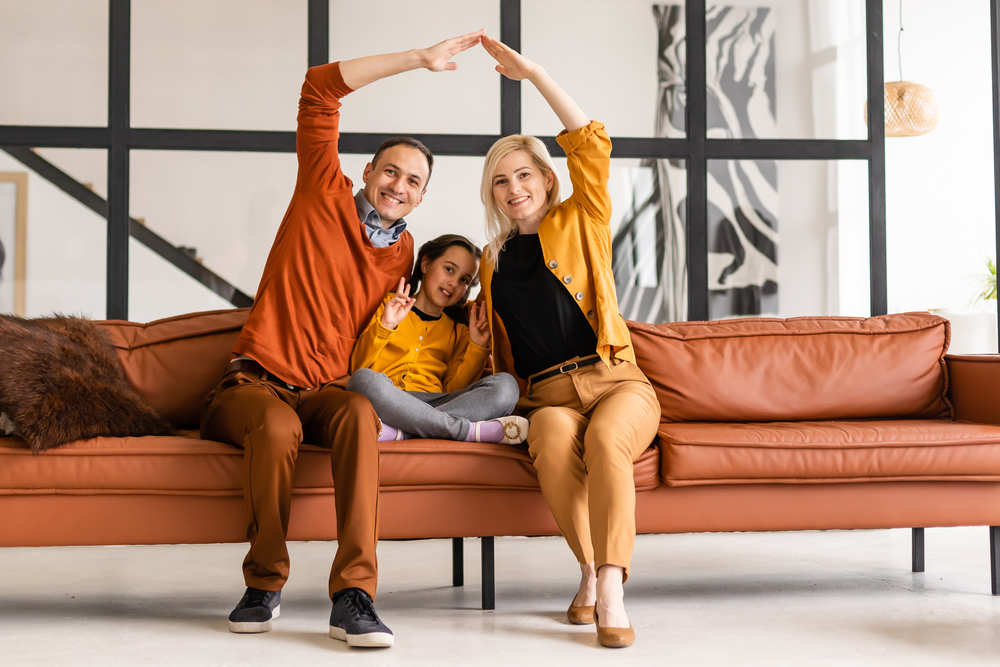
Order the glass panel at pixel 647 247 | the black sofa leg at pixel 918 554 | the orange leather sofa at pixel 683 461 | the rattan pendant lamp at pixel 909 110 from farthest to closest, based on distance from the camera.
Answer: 1. the rattan pendant lamp at pixel 909 110
2. the glass panel at pixel 647 247
3. the black sofa leg at pixel 918 554
4. the orange leather sofa at pixel 683 461

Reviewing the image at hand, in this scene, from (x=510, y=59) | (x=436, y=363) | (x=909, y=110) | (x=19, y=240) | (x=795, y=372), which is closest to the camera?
(x=510, y=59)

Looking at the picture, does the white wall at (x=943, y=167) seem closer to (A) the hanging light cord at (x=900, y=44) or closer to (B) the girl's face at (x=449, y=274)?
(A) the hanging light cord at (x=900, y=44)

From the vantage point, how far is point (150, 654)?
1680mm

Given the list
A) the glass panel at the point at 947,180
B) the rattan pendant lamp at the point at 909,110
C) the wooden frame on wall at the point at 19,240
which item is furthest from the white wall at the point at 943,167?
the wooden frame on wall at the point at 19,240

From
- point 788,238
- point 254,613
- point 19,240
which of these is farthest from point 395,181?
point 788,238

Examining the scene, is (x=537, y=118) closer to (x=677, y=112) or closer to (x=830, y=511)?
(x=677, y=112)

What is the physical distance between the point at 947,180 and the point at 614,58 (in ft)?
5.81

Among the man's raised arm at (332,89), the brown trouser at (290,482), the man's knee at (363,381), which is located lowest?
the brown trouser at (290,482)

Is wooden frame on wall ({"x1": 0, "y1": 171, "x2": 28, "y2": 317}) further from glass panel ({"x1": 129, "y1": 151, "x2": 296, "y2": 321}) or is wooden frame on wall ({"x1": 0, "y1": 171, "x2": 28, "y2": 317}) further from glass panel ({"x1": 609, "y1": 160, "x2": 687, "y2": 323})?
glass panel ({"x1": 609, "y1": 160, "x2": 687, "y2": 323})

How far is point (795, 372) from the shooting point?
2553mm

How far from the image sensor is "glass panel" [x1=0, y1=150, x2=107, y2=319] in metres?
3.02

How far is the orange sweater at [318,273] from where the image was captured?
6.91 ft

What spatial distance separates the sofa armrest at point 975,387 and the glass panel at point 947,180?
1.28m

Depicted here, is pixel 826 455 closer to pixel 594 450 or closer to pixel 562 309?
pixel 594 450
